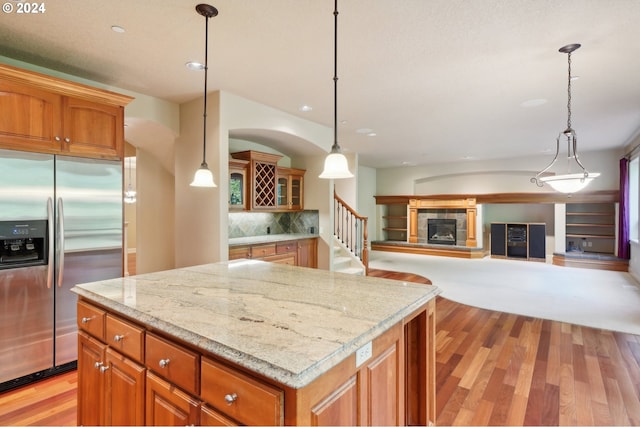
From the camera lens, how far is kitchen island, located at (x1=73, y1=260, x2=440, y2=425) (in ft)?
3.34

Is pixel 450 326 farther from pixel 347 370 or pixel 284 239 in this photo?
pixel 347 370

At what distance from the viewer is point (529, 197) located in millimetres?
8180

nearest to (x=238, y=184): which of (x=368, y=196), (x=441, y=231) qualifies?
(x=368, y=196)

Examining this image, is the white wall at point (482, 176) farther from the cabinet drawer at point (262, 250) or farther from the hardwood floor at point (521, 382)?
the cabinet drawer at point (262, 250)

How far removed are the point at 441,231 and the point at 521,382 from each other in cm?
758

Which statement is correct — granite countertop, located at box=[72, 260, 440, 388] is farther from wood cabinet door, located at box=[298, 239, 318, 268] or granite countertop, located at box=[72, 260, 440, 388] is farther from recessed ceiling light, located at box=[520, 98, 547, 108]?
recessed ceiling light, located at box=[520, 98, 547, 108]

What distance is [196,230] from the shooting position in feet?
12.7

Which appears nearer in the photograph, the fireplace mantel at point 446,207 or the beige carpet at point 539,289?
the beige carpet at point 539,289

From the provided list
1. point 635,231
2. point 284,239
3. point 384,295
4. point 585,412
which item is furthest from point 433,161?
point 384,295

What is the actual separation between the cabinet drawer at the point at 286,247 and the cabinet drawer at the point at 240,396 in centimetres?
363

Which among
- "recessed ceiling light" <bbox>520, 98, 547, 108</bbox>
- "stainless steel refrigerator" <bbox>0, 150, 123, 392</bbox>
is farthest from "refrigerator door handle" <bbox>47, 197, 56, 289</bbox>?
"recessed ceiling light" <bbox>520, 98, 547, 108</bbox>

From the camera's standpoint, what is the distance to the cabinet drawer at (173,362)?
48.2 inches

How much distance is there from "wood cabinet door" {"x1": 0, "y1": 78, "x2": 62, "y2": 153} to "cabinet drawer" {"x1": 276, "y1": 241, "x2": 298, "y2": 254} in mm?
2861

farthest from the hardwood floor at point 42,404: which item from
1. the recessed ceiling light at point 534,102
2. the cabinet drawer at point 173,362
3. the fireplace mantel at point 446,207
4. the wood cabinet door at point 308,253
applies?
the fireplace mantel at point 446,207
